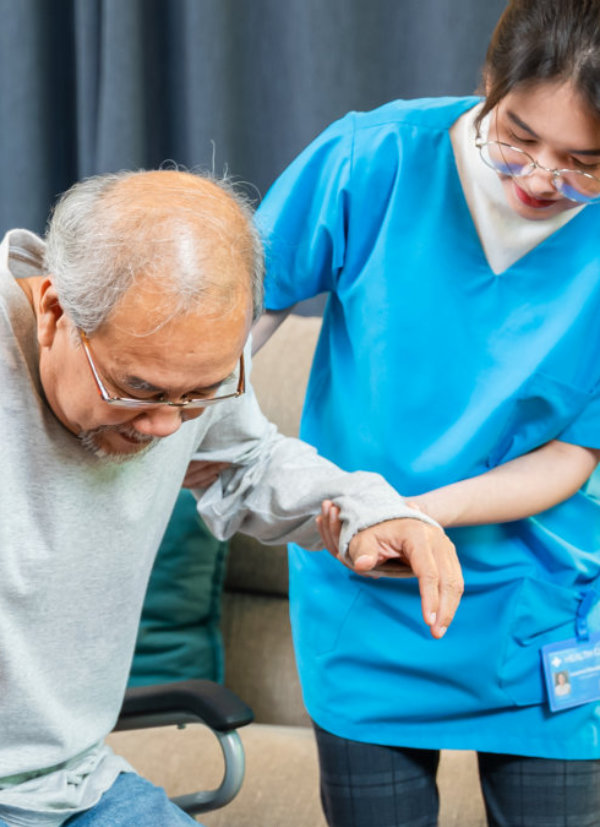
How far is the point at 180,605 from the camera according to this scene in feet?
7.10

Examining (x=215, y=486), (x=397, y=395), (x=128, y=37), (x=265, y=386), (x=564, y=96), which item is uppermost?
(x=564, y=96)

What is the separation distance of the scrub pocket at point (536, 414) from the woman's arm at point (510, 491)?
0.02 metres

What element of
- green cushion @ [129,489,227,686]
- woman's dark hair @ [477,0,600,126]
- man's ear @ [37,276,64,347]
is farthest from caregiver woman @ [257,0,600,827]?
green cushion @ [129,489,227,686]

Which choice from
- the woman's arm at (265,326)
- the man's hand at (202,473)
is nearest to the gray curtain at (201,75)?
the woman's arm at (265,326)

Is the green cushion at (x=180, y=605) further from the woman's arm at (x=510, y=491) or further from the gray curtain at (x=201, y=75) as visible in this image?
the woman's arm at (x=510, y=491)

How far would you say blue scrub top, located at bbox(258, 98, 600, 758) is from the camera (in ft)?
4.37

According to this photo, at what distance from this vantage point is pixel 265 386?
7.23 ft

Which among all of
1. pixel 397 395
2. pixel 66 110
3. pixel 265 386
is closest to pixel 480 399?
pixel 397 395

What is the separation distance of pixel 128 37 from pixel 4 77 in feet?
1.19

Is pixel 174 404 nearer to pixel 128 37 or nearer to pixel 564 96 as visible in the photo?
pixel 564 96

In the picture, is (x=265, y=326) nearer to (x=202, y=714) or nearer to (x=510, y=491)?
(x=510, y=491)

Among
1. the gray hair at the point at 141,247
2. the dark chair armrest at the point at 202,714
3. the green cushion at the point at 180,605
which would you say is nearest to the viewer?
the gray hair at the point at 141,247

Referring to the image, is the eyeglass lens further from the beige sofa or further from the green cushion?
the green cushion

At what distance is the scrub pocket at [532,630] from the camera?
1355 millimetres
